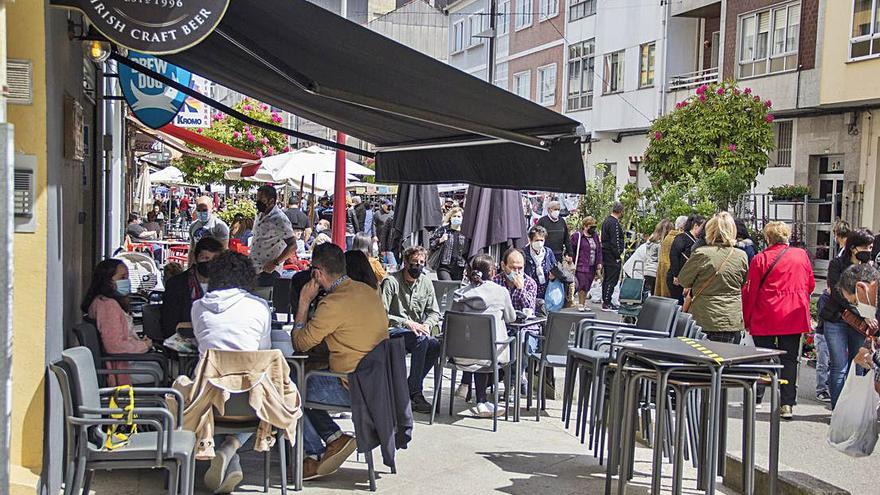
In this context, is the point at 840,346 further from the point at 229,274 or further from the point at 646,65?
the point at 646,65

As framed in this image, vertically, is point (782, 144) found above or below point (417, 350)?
above

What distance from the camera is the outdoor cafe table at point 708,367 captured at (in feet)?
18.8

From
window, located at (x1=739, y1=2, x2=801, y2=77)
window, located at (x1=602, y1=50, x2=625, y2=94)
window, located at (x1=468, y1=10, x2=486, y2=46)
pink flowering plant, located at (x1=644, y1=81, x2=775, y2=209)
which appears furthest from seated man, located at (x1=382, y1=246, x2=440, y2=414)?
window, located at (x1=468, y1=10, x2=486, y2=46)

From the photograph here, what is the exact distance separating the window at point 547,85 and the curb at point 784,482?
117ft

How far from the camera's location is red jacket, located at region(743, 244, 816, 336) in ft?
30.5

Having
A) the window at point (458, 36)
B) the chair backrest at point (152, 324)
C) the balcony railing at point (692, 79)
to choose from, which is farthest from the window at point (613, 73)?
the chair backrest at point (152, 324)

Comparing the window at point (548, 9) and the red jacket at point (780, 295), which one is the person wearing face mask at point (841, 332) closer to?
the red jacket at point (780, 295)

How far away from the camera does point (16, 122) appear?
526 centimetres

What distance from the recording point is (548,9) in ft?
139

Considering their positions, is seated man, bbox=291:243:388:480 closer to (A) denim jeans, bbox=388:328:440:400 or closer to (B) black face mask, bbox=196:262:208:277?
(B) black face mask, bbox=196:262:208:277

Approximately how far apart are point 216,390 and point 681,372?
8.82 ft

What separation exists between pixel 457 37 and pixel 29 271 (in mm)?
51281

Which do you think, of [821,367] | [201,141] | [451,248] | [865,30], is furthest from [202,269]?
[865,30]

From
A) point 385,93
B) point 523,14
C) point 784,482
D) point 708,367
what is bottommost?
point 784,482
